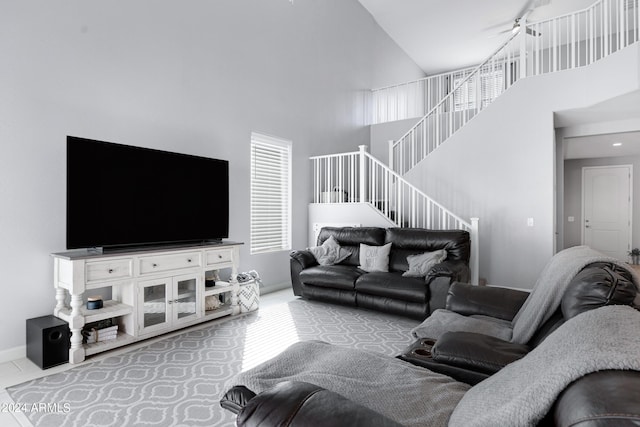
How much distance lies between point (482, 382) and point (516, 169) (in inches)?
205

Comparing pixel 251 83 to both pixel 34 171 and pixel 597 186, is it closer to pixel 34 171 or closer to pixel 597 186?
pixel 34 171

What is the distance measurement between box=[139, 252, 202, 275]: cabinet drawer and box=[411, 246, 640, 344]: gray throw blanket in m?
2.39

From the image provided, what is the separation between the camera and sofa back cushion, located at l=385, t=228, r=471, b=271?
14.3ft

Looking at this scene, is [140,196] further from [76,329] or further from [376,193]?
[376,193]

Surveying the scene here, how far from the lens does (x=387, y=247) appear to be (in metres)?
4.73

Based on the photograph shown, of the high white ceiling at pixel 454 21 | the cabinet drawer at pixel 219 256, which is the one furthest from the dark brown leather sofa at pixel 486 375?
the high white ceiling at pixel 454 21

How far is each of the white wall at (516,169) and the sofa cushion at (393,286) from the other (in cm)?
239

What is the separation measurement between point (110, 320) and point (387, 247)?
3.23 metres

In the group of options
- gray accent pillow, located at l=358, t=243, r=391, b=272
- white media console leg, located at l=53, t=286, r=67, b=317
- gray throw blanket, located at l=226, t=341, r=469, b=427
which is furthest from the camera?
gray accent pillow, located at l=358, t=243, r=391, b=272

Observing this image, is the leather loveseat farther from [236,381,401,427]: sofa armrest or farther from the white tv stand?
[236,381,401,427]: sofa armrest

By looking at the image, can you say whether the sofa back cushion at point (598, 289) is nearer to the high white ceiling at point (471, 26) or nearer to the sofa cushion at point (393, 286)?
the sofa cushion at point (393, 286)

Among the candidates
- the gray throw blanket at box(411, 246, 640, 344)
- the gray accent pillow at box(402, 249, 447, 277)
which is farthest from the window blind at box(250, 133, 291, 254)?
the gray throw blanket at box(411, 246, 640, 344)

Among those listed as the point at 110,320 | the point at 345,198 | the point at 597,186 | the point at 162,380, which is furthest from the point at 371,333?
the point at 597,186

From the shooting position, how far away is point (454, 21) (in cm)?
806
